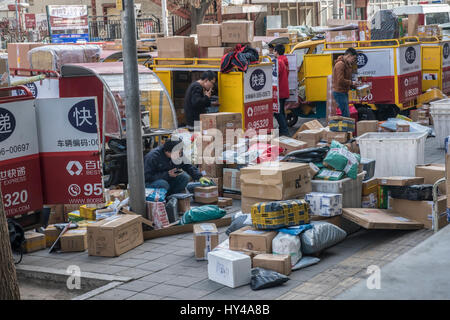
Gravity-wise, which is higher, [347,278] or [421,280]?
[421,280]

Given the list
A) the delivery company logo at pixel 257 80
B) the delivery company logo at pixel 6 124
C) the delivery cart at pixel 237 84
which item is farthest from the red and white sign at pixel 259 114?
the delivery company logo at pixel 6 124

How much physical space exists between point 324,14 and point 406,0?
5770 millimetres

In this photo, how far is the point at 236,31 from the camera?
13750 millimetres

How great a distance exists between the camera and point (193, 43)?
47.8 ft

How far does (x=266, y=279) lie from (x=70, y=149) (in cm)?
344

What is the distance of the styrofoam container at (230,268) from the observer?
6.81 m

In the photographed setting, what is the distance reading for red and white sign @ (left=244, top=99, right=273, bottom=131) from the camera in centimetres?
1353

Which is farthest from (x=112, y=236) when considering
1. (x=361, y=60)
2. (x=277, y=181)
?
(x=361, y=60)

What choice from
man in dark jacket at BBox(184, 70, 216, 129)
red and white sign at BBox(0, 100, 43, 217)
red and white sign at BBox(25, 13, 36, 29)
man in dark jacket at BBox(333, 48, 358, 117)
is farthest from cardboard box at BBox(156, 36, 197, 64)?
red and white sign at BBox(25, 13, 36, 29)

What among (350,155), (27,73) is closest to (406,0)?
(27,73)

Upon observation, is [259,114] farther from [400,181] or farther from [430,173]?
[400,181]

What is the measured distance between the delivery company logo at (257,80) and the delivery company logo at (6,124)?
5966 millimetres
